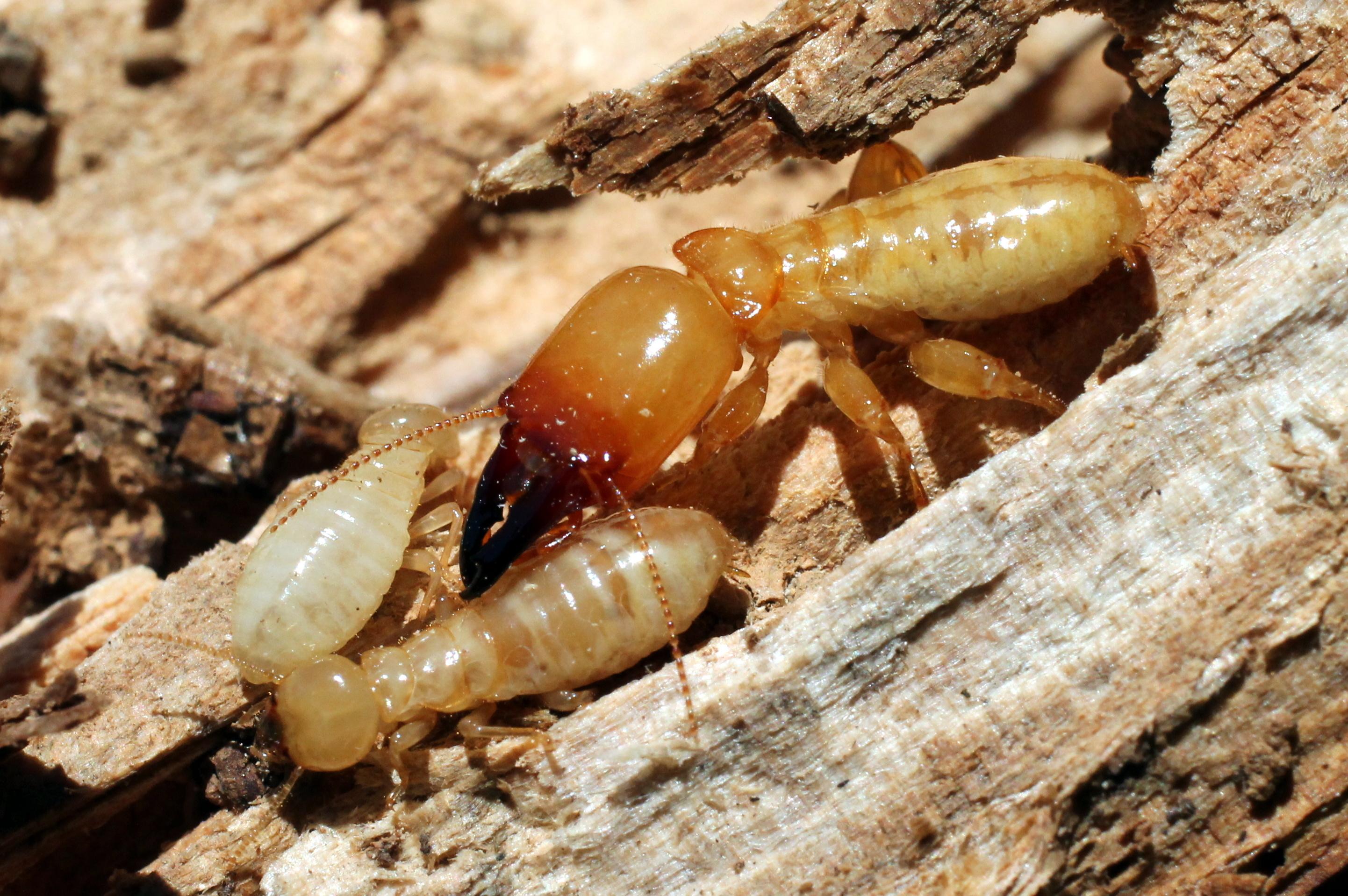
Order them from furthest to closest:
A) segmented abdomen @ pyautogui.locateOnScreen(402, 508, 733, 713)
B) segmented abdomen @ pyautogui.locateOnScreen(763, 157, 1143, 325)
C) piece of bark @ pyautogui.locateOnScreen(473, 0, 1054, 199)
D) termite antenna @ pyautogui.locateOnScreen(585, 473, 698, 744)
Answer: piece of bark @ pyautogui.locateOnScreen(473, 0, 1054, 199) < segmented abdomen @ pyautogui.locateOnScreen(763, 157, 1143, 325) < segmented abdomen @ pyautogui.locateOnScreen(402, 508, 733, 713) < termite antenna @ pyautogui.locateOnScreen(585, 473, 698, 744)

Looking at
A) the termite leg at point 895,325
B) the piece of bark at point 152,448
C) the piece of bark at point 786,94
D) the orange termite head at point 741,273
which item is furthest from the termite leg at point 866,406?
the piece of bark at point 152,448

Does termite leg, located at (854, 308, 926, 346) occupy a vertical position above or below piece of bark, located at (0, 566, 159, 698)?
below

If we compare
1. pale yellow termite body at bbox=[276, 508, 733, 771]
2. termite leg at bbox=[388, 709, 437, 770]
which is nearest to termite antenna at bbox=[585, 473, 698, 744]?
pale yellow termite body at bbox=[276, 508, 733, 771]

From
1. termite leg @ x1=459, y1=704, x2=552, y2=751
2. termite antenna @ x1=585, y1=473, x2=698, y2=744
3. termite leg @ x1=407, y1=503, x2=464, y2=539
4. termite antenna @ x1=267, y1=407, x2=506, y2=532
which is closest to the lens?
termite antenna @ x1=585, y1=473, x2=698, y2=744

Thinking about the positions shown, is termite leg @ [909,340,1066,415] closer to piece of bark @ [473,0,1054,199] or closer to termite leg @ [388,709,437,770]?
piece of bark @ [473,0,1054,199]

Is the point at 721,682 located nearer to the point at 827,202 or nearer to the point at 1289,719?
the point at 1289,719

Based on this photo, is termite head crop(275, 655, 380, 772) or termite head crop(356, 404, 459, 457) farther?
termite head crop(356, 404, 459, 457)

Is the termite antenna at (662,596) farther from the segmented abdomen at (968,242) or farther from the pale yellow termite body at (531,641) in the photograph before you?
the segmented abdomen at (968,242)
